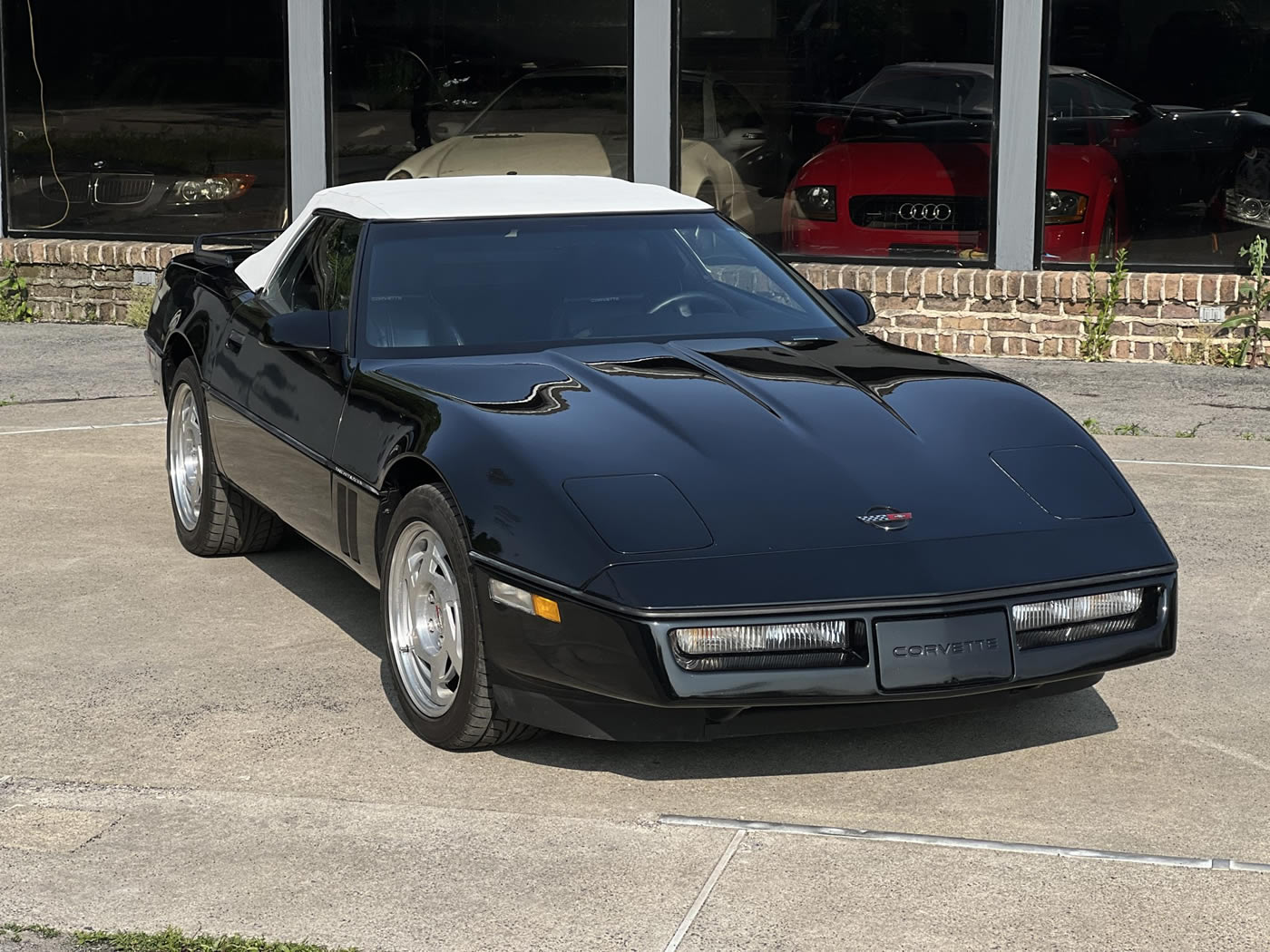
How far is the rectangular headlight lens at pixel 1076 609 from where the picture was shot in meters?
4.68

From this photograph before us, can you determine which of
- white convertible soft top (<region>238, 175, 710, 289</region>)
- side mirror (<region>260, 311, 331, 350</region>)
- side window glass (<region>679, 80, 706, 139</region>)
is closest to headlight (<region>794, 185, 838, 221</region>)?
side window glass (<region>679, 80, 706, 139</region>)

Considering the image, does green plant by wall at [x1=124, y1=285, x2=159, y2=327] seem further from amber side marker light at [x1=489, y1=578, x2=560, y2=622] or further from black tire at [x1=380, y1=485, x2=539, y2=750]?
amber side marker light at [x1=489, y1=578, x2=560, y2=622]

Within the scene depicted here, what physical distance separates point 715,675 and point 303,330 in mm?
2041

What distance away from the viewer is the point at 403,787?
4.82m

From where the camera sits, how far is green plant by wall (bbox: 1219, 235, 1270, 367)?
12070 mm

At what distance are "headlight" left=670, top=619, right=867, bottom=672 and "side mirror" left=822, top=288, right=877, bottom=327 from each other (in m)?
2.15

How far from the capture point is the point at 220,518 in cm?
718

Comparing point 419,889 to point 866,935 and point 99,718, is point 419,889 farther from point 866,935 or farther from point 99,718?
point 99,718

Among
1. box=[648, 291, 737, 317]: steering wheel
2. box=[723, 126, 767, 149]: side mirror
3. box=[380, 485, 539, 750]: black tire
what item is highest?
box=[723, 126, 767, 149]: side mirror

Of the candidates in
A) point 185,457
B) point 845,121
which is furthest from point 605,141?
point 185,457

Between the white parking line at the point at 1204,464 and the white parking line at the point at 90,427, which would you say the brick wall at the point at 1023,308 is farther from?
the white parking line at the point at 90,427

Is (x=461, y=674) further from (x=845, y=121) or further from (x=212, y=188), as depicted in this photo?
(x=212, y=188)

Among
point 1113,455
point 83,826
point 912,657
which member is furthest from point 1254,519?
point 83,826

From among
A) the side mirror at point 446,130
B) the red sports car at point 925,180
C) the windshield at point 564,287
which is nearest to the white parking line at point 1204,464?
the windshield at point 564,287
